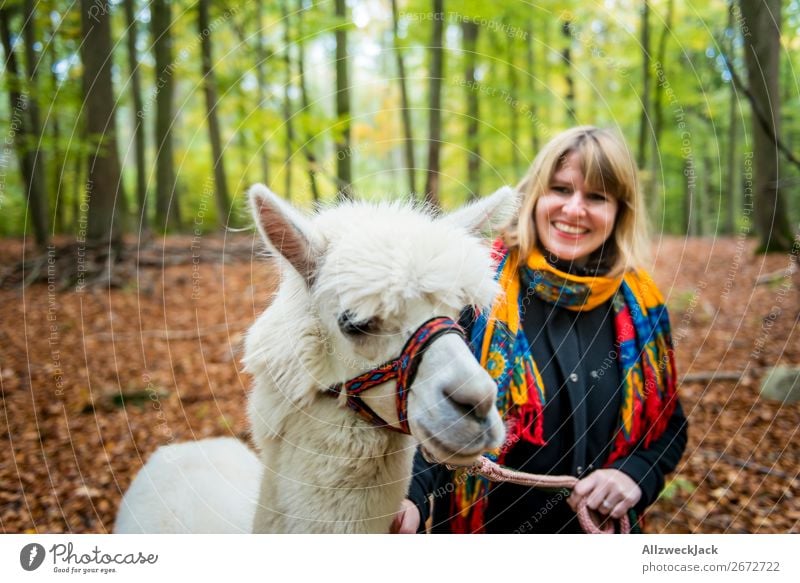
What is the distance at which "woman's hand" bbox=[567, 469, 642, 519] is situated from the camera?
2.28m

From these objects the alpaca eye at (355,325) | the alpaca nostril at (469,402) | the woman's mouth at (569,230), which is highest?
the woman's mouth at (569,230)

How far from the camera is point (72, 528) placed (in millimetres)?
3410

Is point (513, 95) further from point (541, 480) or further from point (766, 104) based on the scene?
point (541, 480)

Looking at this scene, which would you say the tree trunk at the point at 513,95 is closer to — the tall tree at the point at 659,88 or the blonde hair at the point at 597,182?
the tall tree at the point at 659,88

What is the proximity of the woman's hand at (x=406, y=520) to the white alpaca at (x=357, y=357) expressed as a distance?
172 millimetres

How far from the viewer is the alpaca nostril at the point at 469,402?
1496 millimetres

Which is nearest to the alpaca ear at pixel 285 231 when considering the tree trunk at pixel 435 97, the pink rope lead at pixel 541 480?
the pink rope lead at pixel 541 480

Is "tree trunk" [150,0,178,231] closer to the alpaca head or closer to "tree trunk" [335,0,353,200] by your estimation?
"tree trunk" [335,0,353,200]

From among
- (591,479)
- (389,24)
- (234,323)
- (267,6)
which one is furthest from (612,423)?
(267,6)

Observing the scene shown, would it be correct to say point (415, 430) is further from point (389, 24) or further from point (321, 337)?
point (389, 24)

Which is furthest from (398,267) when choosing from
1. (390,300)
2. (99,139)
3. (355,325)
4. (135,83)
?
(135,83)

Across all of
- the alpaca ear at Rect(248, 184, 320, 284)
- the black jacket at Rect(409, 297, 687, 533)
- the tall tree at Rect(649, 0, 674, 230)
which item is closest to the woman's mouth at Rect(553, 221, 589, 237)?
the black jacket at Rect(409, 297, 687, 533)

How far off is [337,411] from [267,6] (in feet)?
27.6

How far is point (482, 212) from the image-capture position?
2.14 m
